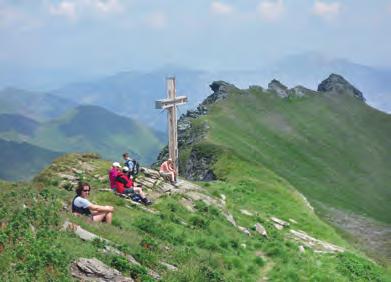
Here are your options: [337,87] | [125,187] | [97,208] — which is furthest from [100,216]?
[337,87]

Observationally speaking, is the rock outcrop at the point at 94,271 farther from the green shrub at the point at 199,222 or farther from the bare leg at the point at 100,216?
the green shrub at the point at 199,222

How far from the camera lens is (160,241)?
22.8 meters

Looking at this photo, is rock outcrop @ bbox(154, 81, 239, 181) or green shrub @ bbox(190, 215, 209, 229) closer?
green shrub @ bbox(190, 215, 209, 229)

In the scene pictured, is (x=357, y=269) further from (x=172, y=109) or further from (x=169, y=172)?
(x=172, y=109)

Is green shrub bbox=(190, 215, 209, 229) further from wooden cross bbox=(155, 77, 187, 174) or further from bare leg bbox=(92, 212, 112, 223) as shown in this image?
wooden cross bbox=(155, 77, 187, 174)

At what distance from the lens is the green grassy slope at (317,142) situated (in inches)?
3366

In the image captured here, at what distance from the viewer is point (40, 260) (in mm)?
15734

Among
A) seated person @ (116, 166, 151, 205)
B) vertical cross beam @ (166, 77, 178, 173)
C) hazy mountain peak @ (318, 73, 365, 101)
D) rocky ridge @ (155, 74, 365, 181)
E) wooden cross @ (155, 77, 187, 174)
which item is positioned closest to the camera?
seated person @ (116, 166, 151, 205)

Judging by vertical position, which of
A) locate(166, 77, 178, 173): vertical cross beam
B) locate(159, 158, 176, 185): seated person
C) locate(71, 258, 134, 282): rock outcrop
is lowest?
locate(71, 258, 134, 282): rock outcrop

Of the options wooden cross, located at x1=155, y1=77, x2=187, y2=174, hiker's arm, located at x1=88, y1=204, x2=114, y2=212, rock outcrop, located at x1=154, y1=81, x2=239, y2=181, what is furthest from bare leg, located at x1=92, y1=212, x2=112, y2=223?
rock outcrop, located at x1=154, y1=81, x2=239, y2=181

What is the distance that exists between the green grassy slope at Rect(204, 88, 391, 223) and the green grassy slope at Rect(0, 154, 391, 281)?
116 ft

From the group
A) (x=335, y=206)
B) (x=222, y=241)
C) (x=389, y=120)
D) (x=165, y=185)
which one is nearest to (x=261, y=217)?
(x=165, y=185)

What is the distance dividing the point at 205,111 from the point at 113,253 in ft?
295

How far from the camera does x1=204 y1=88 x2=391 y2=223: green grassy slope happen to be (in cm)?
8550
